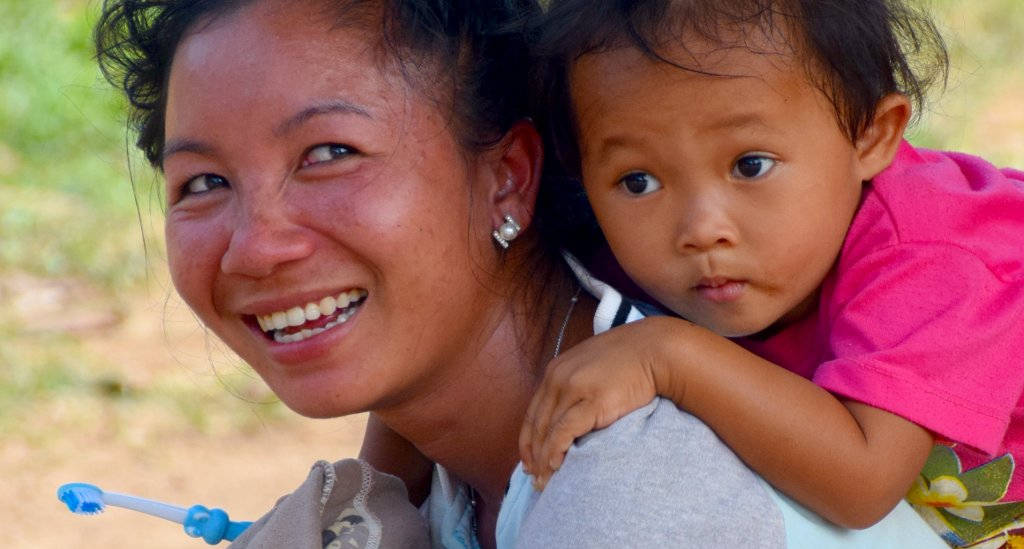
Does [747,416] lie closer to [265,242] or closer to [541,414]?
[541,414]

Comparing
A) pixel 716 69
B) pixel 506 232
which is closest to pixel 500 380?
pixel 506 232

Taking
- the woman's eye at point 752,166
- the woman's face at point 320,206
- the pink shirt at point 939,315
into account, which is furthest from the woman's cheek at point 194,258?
the pink shirt at point 939,315

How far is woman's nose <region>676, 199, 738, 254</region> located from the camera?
2170 millimetres

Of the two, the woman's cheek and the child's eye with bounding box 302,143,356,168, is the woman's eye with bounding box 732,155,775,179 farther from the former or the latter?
the woman's cheek

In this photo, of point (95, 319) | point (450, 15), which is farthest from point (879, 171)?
point (95, 319)

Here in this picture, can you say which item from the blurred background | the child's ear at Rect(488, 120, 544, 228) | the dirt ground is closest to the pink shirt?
the child's ear at Rect(488, 120, 544, 228)

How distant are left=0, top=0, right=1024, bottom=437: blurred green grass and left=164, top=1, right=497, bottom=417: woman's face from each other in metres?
2.29

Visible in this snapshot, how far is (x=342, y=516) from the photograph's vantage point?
7.54 feet

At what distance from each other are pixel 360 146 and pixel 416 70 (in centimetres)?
17

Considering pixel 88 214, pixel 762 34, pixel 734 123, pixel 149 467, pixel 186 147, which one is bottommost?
pixel 88 214

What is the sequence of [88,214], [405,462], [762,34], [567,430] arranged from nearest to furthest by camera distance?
1. [567,430]
2. [762,34]
3. [405,462]
4. [88,214]

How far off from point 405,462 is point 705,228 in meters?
1.08

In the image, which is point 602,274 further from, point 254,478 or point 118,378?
point 118,378

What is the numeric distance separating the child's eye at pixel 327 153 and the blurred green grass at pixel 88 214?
94.2 inches
